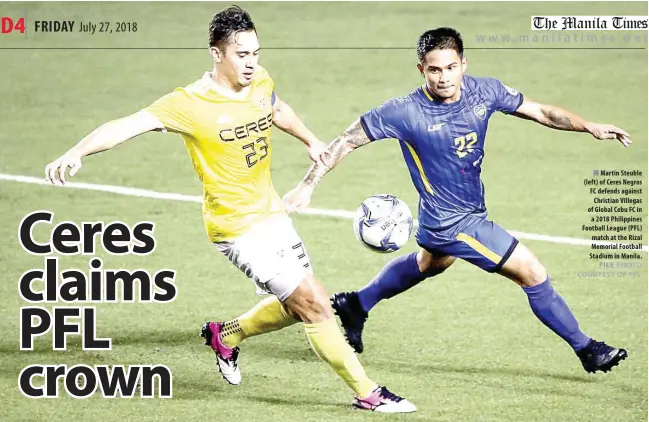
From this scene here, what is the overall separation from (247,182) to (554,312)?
6.82ft

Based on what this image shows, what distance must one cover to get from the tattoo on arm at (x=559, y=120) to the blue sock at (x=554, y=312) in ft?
3.10

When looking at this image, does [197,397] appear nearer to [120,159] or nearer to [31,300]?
[31,300]

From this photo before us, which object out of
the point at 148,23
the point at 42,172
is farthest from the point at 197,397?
the point at 148,23

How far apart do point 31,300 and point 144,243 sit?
2.74 ft

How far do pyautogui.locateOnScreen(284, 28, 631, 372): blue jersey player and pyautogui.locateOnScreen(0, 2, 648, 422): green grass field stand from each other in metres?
0.51

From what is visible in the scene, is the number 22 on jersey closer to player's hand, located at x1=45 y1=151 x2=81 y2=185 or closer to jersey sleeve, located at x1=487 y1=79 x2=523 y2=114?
jersey sleeve, located at x1=487 y1=79 x2=523 y2=114

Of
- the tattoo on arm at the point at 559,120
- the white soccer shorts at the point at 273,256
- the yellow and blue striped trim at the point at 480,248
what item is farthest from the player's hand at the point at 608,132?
the white soccer shorts at the point at 273,256

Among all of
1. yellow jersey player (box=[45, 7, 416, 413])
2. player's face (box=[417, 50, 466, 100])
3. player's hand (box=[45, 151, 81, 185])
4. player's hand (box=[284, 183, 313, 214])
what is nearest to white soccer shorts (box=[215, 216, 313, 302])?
yellow jersey player (box=[45, 7, 416, 413])

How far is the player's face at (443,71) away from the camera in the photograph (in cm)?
866

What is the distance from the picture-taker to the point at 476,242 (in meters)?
9.05

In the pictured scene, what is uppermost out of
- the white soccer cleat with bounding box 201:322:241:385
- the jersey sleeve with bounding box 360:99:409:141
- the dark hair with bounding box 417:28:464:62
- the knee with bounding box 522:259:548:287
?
the dark hair with bounding box 417:28:464:62

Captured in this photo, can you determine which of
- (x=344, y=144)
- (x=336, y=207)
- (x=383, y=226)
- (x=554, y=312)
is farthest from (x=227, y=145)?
(x=336, y=207)

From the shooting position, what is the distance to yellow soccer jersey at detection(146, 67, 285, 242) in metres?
8.38

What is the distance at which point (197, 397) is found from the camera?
890 cm
